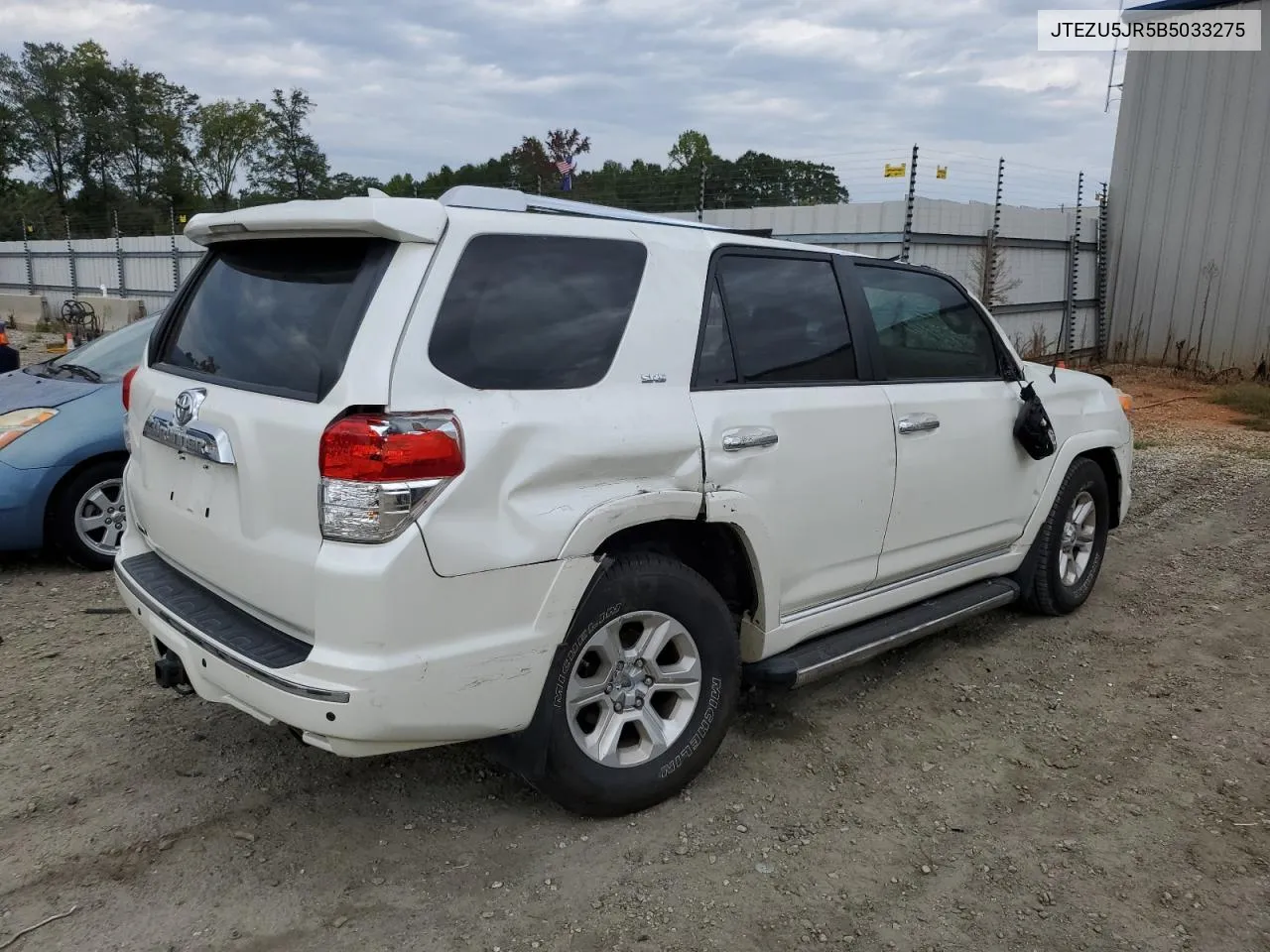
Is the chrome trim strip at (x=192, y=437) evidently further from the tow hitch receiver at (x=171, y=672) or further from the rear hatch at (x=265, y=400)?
the tow hitch receiver at (x=171, y=672)

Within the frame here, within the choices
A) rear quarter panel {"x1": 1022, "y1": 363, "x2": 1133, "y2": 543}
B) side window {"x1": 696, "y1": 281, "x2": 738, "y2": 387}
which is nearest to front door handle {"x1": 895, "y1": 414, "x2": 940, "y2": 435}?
side window {"x1": 696, "y1": 281, "x2": 738, "y2": 387}

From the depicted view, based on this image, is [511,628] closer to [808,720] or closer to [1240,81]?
[808,720]

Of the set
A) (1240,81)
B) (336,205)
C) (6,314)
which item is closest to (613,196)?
(1240,81)

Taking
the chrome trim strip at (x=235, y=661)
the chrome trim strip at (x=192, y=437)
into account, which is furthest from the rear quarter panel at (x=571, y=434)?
the chrome trim strip at (x=192, y=437)

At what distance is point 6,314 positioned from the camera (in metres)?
25.0

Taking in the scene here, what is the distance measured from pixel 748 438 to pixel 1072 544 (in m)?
2.66

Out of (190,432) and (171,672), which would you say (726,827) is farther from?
(190,432)

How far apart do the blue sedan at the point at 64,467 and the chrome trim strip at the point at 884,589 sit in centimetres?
365

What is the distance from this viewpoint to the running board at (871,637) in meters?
3.35

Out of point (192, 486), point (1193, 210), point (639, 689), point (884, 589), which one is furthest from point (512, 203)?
point (1193, 210)

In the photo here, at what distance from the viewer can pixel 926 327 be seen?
4051mm

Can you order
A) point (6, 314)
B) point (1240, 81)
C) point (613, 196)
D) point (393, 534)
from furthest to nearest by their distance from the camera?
1. point (6, 314)
2. point (613, 196)
3. point (1240, 81)
4. point (393, 534)

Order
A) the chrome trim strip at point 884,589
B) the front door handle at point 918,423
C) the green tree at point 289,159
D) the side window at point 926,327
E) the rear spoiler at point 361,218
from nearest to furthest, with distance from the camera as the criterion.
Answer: the rear spoiler at point 361,218 < the chrome trim strip at point 884,589 < the front door handle at point 918,423 < the side window at point 926,327 < the green tree at point 289,159

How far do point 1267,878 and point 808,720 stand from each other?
1.52 meters
